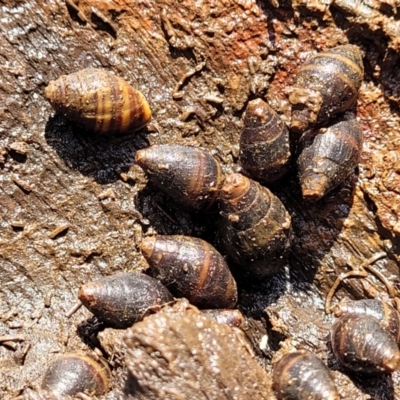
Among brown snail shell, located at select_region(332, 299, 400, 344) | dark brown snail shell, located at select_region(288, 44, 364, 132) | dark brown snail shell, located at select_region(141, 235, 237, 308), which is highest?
dark brown snail shell, located at select_region(288, 44, 364, 132)

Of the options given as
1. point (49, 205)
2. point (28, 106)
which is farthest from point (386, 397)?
point (28, 106)

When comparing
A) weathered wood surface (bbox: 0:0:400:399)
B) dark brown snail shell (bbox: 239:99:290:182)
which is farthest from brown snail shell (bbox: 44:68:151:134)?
dark brown snail shell (bbox: 239:99:290:182)

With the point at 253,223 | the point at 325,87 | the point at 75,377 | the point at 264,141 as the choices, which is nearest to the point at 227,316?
the point at 253,223

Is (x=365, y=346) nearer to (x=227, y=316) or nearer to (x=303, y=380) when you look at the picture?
(x=303, y=380)

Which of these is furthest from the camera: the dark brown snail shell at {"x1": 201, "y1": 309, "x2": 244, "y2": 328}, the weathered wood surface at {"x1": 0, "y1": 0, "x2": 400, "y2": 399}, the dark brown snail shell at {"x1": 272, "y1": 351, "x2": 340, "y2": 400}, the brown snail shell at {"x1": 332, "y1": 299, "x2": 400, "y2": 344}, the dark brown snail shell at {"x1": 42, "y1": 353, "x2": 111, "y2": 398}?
the weathered wood surface at {"x1": 0, "y1": 0, "x2": 400, "y2": 399}

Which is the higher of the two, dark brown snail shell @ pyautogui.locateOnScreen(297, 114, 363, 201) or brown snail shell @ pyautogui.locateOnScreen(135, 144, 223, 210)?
dark brown snail shell @ pyautogui.locateOnScreen(297, 114, 363, 201)

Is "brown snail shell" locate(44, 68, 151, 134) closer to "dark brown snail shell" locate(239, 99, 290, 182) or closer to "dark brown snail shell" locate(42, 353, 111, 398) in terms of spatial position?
"dark brown snail shell" locate(239, 99, 290, 182)
